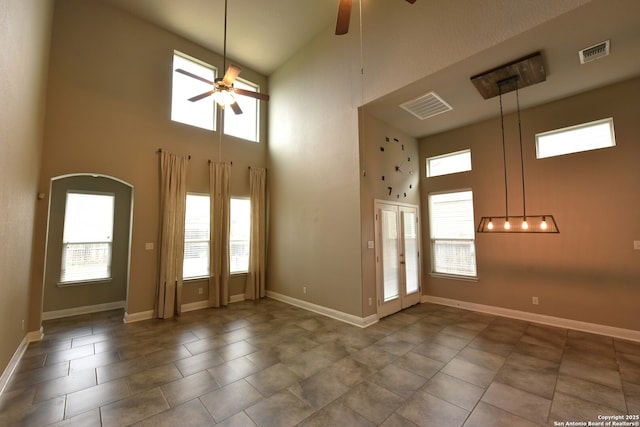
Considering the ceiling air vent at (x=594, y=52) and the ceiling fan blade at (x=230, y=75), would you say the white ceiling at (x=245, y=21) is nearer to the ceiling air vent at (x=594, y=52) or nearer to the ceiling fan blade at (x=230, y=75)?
the ceiling fan blade at (x=230, y=75)

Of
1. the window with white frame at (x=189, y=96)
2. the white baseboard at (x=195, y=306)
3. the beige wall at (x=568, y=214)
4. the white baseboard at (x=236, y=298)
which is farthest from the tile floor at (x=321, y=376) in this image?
Result: the window with white frame at (x=189, y=96)

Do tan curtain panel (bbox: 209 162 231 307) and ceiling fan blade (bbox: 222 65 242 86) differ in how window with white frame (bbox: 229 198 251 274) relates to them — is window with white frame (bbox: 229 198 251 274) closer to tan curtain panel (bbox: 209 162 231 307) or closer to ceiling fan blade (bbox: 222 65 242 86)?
tan curtain panel (bbox: 209 162 231 307)

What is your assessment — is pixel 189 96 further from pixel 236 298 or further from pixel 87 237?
pixel 236 298

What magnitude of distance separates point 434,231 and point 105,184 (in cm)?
713

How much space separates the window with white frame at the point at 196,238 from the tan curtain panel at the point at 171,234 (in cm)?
24

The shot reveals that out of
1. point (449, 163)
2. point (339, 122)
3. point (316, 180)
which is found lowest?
point (316, 180)

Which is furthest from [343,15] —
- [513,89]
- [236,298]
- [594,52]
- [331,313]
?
[236,298]

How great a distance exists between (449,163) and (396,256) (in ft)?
7.88

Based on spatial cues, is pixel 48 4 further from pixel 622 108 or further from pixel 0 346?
pixel 622 108

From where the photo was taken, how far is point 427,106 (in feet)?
15.1

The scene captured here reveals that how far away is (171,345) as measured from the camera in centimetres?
372

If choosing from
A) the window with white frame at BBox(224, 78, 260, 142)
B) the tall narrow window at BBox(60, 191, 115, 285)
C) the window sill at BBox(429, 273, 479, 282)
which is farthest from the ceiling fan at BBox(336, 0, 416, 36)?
the tall narrow window at BBox(60, 191, 115, 285)

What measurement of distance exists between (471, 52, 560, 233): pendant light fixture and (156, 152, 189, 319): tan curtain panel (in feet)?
17.6

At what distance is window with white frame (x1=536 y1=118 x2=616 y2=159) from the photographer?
4121 millimetres
